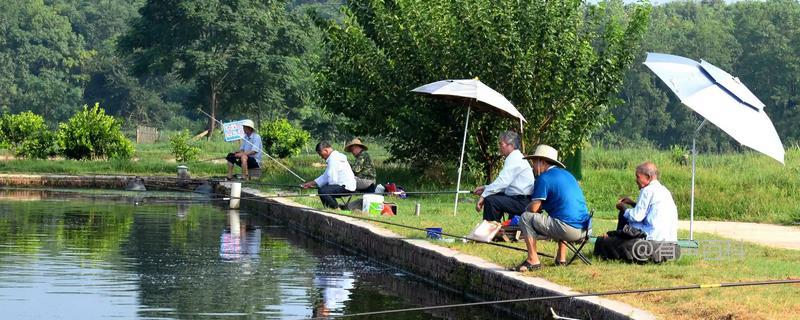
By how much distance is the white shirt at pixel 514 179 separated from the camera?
16258 mm

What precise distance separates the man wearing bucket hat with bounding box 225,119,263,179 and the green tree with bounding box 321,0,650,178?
2.46 m

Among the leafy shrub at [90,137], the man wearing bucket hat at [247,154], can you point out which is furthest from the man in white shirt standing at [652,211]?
the leafy shrub at [90,137]

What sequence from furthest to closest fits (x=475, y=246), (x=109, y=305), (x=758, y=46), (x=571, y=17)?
(x=758, y=46) < (x=571, y=17) < (x=475, y=246) < (x=109, y=305)

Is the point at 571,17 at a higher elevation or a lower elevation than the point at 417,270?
higher

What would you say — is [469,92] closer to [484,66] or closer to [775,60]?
[484,66]

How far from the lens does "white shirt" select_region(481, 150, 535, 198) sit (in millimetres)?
16258

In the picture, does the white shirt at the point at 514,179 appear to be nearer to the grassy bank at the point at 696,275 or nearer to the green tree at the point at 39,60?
the grassy bank at the point at 696,275

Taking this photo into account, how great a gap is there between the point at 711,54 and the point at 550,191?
8019cm

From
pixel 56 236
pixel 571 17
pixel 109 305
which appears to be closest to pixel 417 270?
pixel 109 305

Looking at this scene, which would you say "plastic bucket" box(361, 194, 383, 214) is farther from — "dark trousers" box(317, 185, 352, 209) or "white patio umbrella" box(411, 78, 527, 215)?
"white patio umbrella" box(411, 78, 527, 215)

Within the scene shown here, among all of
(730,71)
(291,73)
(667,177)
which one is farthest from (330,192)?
(730,71)

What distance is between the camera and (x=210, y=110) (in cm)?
7762

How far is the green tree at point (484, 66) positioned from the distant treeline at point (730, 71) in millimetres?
49776

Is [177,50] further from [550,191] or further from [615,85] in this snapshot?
[550,191]
